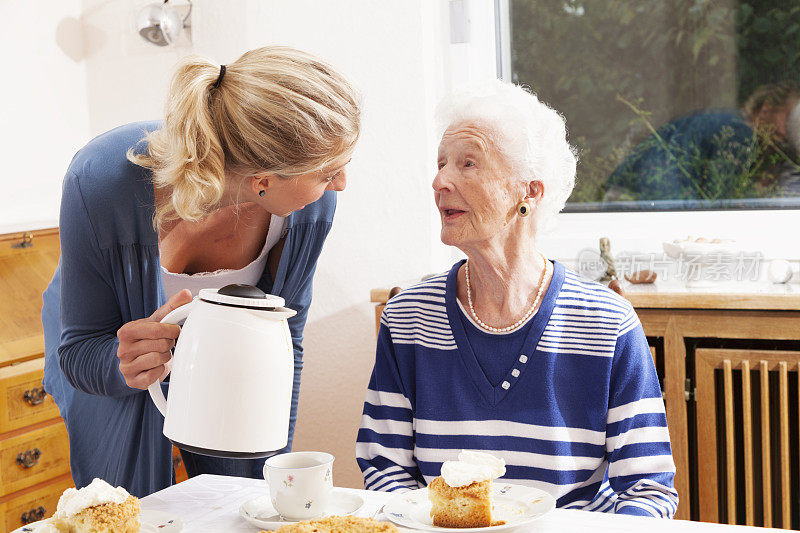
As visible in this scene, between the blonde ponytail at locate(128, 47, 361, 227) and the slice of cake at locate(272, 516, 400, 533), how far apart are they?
0.52 meters

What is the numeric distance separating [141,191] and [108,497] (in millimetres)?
555

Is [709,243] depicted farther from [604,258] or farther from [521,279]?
[521,279]

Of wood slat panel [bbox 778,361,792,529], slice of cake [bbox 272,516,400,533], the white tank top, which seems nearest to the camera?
slice of cake [bbox 272,516,400,533]

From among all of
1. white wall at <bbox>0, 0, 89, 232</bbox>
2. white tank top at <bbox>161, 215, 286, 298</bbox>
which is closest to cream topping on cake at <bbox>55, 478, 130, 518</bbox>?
white tank top at <bbox>161, 215, 286, 298</bbox>

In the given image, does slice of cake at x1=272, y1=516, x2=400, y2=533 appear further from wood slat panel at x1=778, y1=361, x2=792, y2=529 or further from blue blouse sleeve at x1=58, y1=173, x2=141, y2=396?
wood slat panel at x1=778, y1=361, x2=792, y2=529

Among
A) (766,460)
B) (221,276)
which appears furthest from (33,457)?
(766,460)

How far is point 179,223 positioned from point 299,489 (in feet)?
2.09

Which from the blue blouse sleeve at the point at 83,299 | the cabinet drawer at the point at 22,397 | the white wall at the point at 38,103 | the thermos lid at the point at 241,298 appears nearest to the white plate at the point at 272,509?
the thermos lid at the point at 241,298

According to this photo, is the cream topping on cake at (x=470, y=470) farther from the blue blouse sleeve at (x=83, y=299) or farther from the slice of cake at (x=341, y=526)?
the blue blouse sleeve at (x=83, y=299)

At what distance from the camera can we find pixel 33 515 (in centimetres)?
246

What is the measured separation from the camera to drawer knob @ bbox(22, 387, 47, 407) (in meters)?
2.43

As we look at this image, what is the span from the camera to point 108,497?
2.95 feet

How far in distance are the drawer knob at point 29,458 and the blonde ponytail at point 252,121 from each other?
1.55 m

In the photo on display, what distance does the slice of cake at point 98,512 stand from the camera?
2.91ft
